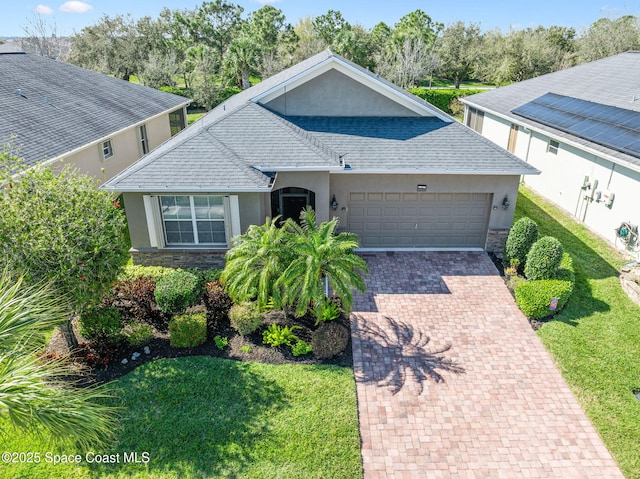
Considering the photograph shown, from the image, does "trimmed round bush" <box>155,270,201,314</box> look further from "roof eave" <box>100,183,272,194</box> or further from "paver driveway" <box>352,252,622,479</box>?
"paver driveway" <box>352,252,622,479</box>

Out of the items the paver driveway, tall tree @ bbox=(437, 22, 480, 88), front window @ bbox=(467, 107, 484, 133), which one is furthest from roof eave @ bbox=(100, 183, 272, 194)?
tall tree @ bbox=(437, 22, 480, 88)

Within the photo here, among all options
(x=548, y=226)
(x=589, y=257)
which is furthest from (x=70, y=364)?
(x=548, y=226)

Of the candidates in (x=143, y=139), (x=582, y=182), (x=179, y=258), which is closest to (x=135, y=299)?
(x=179, y=258)

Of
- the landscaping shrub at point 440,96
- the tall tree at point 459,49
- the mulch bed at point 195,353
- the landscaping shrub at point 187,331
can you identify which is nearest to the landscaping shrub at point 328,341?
the mulch bed at point 195,353

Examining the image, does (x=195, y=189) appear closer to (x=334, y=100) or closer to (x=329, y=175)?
(x=329, y=175)

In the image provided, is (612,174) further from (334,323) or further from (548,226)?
(334,323)

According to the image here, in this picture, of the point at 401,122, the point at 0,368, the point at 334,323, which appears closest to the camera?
the point at 0,368
